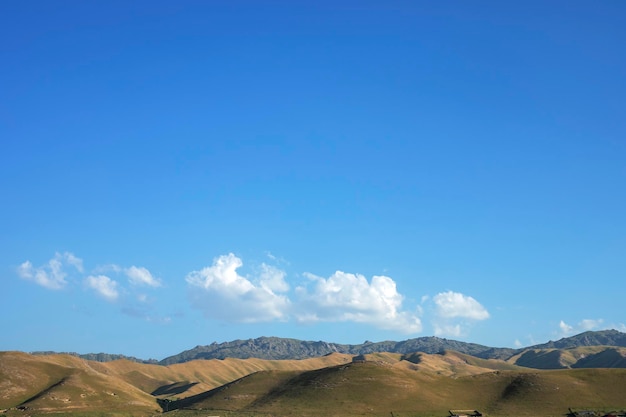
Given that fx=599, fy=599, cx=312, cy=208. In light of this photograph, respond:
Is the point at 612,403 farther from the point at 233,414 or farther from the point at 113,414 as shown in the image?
the point at 113,414

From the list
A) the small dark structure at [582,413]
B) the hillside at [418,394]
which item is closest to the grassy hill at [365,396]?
the hillside at [418,394]

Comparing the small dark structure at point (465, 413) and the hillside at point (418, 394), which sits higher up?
the hillside at point (418, 394)

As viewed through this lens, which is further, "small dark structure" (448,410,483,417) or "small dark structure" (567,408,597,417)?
"small dark structure" (448,410,483,417)

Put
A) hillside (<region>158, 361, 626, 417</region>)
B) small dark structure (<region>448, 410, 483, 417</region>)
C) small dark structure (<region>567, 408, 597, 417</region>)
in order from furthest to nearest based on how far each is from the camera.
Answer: hillside (<region>158, 361, 626, 417</region>), small dark structure (<region>448, 410, 483, 417</region>), small dark structure (<region>567, 408, 597, 417</region>)

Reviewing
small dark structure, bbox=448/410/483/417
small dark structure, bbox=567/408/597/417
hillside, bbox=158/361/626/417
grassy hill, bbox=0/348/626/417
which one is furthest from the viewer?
grassy hill, bbox=0/348/626/417

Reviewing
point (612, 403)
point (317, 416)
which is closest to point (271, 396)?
point (317, 416)

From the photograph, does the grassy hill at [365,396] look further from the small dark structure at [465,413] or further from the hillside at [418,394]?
the small dark structure at [465,413]

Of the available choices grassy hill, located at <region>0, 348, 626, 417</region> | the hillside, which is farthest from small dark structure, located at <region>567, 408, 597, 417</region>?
the hillside

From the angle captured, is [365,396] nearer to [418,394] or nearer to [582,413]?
[418,394]

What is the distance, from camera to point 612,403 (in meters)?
159

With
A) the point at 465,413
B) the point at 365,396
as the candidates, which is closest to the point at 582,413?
the point at 465,413

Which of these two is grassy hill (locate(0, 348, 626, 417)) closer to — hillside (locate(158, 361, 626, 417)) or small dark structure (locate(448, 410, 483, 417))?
hillside (locate(158, 361, 626, 417))

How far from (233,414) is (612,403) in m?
102

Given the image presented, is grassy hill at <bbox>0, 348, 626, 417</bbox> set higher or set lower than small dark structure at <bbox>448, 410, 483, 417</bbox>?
higher
